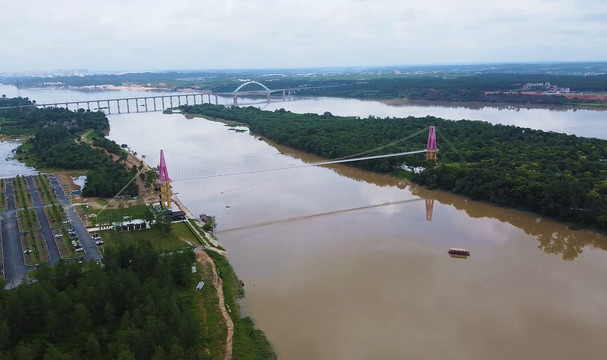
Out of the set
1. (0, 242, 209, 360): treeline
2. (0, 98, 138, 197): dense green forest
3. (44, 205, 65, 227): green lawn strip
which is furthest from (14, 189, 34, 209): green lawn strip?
(0, 242, 209, 360): treeline

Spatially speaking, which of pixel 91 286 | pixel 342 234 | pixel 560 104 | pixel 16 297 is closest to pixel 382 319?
pixel 342 234

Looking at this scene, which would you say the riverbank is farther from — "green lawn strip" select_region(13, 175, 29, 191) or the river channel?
"green lawn strip" select_region(13, 175, 29, 191)

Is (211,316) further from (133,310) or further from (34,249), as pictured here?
(34,249)

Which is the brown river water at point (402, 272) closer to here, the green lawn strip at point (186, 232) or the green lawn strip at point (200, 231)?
the green lawn strip at point (200, 231)

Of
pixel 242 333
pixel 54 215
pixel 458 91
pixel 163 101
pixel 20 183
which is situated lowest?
pixel 242 333

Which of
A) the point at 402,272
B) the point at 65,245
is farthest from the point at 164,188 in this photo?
the point at 402,272

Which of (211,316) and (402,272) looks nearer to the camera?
(211,316)

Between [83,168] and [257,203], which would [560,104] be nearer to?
[257,203]
